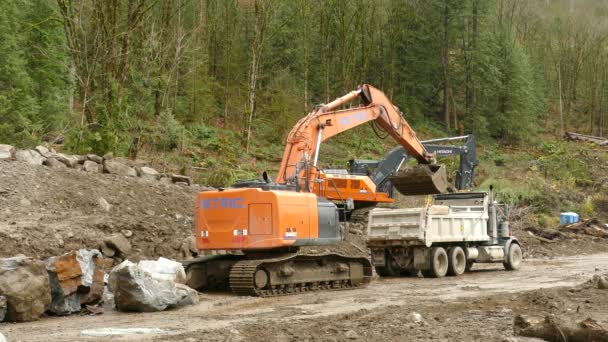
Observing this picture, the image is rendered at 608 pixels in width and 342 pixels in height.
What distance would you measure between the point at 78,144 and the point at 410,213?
10.5 metres

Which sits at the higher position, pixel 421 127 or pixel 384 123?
pixel 421 127

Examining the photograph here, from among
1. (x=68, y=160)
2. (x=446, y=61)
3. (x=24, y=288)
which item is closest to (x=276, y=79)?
(x=446, y=61)

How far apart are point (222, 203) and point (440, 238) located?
6.28 metres

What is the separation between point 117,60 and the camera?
23.9 metres

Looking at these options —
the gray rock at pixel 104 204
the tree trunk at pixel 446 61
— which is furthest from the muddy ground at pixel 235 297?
the tree trunk at pixel 446 61

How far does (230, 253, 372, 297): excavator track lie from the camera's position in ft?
41.1

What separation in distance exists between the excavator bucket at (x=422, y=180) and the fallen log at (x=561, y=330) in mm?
9860

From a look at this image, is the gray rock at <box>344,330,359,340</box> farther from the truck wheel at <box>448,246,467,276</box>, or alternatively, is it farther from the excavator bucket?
the excavator bucket

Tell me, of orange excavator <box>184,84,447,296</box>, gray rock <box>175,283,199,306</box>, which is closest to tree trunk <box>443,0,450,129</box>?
orange excavator <box>184,84,447,296</box>

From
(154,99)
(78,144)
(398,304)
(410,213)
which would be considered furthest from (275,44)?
(398,304)

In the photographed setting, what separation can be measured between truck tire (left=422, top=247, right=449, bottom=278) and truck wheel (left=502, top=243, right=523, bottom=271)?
2.81 metres

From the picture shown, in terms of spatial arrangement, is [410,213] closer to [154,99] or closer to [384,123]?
[384,123]

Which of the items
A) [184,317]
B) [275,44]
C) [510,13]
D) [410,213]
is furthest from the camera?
[510,13]

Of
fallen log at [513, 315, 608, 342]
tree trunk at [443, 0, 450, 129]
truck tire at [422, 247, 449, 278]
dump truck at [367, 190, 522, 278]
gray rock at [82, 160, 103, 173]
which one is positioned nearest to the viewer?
fallen log at [513, 315, 608, 342]
